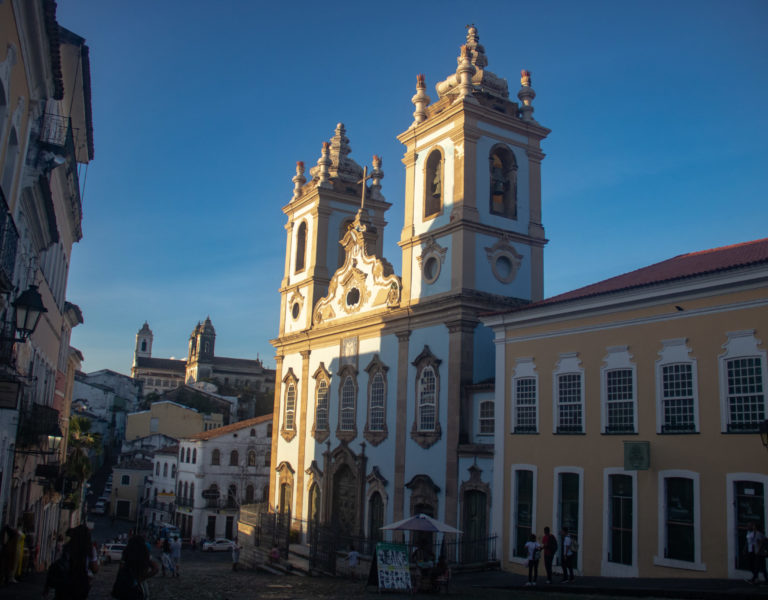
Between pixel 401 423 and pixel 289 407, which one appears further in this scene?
pixel 289 407

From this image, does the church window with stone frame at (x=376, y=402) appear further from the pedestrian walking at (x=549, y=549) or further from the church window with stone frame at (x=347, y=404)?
the pedestrian walking at (x=549, y=549)

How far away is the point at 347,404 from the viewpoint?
1214 inches

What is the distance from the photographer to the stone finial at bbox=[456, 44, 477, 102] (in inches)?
1059

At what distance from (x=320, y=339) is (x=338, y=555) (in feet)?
34.9

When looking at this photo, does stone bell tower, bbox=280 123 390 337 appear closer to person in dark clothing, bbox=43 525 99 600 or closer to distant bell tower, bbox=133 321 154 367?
person in dark clothing, bbox=43 525 99 600

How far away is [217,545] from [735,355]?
38.8 m

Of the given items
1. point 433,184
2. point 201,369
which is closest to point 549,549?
point 433,184

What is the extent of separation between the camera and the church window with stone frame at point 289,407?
35.2 metres

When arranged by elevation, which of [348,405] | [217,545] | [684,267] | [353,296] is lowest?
[217,545]

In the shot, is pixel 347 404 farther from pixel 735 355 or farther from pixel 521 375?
pixel 735 355

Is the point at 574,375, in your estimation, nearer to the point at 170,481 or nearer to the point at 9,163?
the point at 9,163

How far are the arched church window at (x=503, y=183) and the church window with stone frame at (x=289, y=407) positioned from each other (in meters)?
13.5

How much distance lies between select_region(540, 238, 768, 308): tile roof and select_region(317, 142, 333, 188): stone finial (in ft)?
59.1

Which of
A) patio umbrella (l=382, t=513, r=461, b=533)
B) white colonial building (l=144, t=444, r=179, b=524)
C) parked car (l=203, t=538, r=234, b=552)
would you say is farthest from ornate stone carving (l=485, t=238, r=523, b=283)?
white colonial building (l=144, t=444, r=179, b=524)
